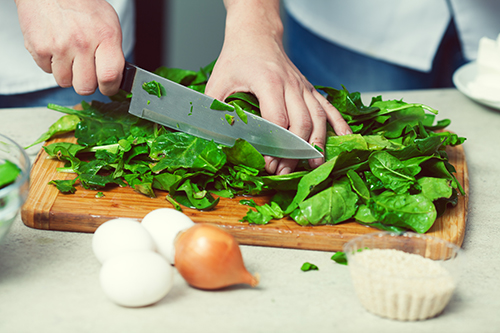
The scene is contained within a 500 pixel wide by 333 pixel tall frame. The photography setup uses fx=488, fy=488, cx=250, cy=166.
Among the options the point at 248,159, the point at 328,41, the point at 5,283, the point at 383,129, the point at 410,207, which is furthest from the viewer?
the point at 328,41

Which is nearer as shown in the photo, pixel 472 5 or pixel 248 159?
pixel 248 159

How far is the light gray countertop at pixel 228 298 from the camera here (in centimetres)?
87

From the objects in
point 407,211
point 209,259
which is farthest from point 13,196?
point 407,211

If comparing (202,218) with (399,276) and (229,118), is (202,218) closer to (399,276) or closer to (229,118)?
(229,118)

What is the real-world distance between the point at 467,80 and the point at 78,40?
1.53 m

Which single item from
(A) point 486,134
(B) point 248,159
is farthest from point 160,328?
(A) point 486,134

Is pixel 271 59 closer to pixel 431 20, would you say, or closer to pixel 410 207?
pixel 410 207

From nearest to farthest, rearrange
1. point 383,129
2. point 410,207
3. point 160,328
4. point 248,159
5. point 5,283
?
point 160,328
point 5,283
point 410,207
point 248,159
point 383,129

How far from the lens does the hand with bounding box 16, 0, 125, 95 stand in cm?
131

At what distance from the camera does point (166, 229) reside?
0.95m

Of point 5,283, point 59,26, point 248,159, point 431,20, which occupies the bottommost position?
point 5,283

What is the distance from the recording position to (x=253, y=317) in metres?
0.89

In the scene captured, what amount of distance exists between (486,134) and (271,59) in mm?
943

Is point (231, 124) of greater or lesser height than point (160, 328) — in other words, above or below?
above
